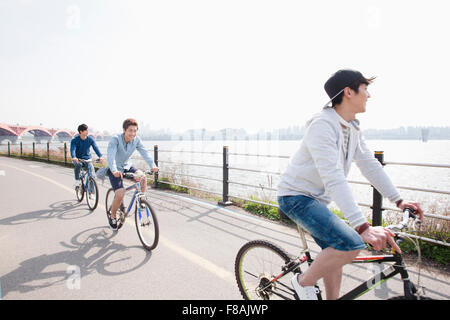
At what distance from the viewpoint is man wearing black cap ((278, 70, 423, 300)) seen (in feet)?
5.88

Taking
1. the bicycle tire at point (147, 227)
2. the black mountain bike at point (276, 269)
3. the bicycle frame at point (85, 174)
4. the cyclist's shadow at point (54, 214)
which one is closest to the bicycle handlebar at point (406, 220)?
the black mountain bike at point (276, 269)

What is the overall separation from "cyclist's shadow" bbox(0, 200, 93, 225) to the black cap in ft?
19.4

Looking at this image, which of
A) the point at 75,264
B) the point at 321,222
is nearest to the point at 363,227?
the point at 321,222

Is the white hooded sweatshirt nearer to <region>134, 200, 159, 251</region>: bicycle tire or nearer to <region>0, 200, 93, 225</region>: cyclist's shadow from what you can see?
<region>134, 200, 159, 251</region>: bicycle tire

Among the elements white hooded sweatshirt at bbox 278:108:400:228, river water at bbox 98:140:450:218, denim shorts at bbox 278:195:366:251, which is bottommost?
river water at bbox 98:140:450:218

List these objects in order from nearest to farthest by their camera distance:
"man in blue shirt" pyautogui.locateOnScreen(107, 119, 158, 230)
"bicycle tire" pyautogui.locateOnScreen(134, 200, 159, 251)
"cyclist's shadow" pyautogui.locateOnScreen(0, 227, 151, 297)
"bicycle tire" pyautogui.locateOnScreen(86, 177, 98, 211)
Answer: "cyclist's shadow" pyautogui.locateOnScreen(0, 227, 151, 297)
"bicycle tire" pyautogui.locateOnScreen(134, 200, 159, 251)
"man in blue shirt" pyautogui.locateOnScreen(107, 119, 158, 230)
"bicycle tire" pyautogui.locateOnScreen(86, 177, 98, 211)

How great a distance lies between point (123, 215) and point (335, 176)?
164 inches

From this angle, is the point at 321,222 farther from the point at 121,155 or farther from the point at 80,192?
the point at 80,192

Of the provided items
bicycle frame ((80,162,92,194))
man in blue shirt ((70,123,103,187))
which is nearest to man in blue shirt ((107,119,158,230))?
bicycle frame ((80,162,92,194))

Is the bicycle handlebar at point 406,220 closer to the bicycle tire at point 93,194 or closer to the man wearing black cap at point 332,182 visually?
the man wearing black cap at point 332,182

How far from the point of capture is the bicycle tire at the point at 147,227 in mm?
4195

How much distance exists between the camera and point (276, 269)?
2.51 m

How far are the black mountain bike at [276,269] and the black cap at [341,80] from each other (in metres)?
0.94
